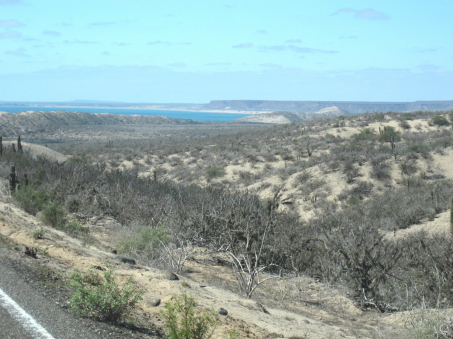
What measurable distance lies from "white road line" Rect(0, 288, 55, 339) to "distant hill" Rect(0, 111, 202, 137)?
80.0 m

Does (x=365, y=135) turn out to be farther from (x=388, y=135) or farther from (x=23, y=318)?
(x=23, y=318)

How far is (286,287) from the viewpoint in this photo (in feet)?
33.4

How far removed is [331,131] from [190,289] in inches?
1606

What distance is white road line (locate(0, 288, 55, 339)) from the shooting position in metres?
4.70

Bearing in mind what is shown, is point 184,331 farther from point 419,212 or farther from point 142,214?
point 419,212

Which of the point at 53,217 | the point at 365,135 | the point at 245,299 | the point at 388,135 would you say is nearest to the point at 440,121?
the point at 365,135

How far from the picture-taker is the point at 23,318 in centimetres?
509

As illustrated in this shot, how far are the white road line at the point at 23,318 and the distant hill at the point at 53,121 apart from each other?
80048 mm

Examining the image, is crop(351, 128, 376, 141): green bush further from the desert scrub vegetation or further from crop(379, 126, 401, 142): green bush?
crop(379, 126, 401, 142): green bush

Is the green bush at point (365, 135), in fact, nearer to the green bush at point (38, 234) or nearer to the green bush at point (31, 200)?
the green bush at point (31, 200)

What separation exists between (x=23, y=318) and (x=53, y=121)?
347 feet

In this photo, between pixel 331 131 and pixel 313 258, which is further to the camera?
pixel 331 131

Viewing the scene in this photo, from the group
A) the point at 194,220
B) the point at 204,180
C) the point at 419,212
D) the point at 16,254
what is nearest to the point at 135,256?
the point at 194,220

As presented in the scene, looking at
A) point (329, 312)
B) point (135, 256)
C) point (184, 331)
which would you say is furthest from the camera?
point (135, 256)
